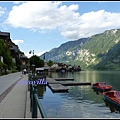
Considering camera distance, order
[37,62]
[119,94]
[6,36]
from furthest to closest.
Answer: [37,62] < [6,36] < [119,94]

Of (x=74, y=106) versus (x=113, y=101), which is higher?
(x=74, y=106)

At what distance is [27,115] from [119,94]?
783 inches

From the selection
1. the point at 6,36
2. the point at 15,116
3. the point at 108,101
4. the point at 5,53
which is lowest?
the point at 108,101

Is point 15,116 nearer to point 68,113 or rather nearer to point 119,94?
point 68,113

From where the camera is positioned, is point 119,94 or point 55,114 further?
point 119,94

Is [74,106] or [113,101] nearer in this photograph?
[74,106]

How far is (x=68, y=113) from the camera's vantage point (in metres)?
18.0

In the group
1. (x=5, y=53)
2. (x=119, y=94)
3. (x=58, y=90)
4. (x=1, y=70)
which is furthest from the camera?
(x=5, y=53)

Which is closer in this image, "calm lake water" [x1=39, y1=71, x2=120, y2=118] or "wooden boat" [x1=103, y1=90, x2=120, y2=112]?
"calm lake water" [x1=39, y1=71, x2=120, y2=118]

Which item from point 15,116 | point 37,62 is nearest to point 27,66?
point 37,62

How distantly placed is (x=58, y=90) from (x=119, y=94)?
38.7 ft

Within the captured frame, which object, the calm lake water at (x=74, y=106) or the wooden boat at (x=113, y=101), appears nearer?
the calm lake water at (x=74, y=106)

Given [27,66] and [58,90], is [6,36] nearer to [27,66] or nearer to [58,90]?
[27,66]

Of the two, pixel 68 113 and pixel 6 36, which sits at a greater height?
pixel 6 36
